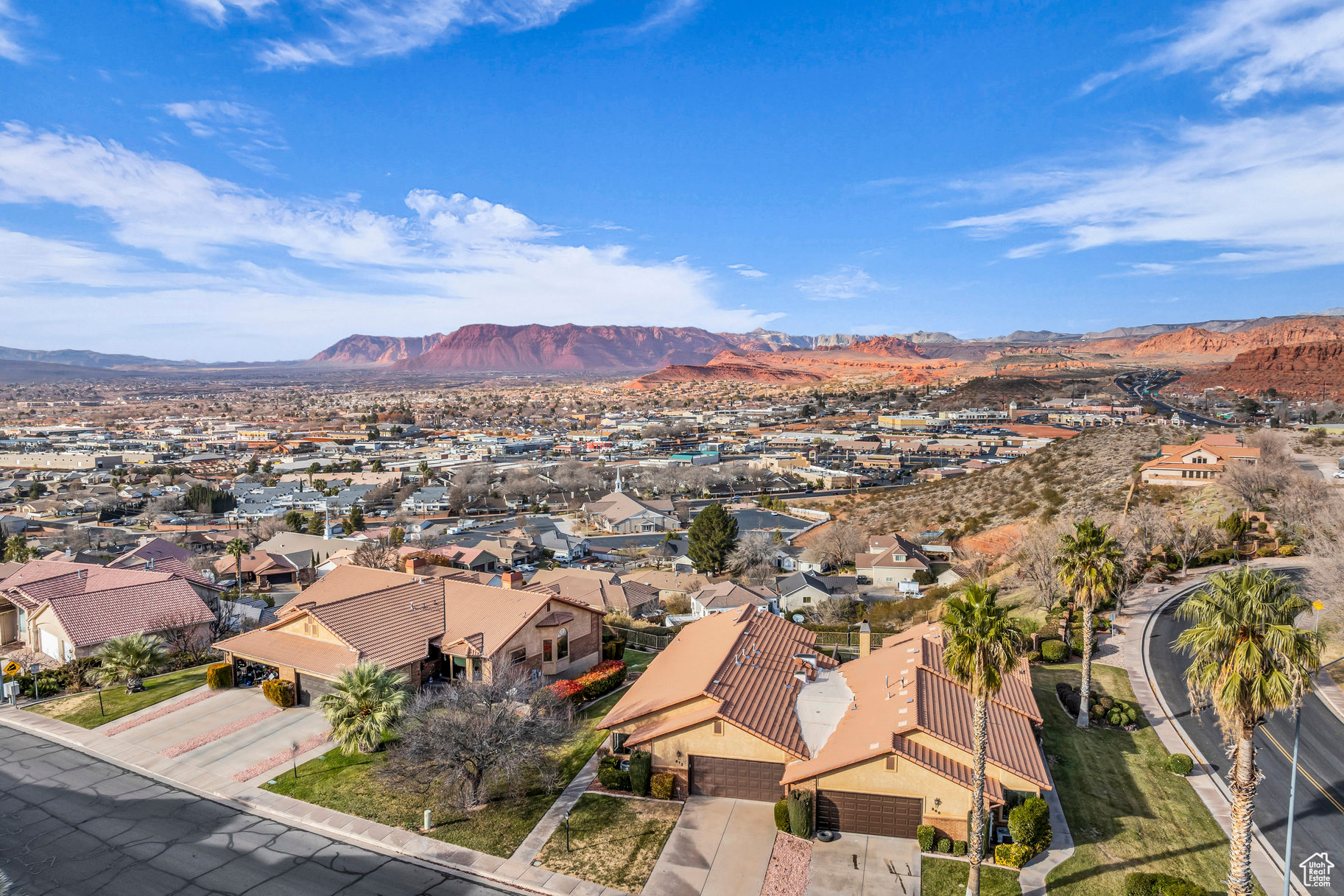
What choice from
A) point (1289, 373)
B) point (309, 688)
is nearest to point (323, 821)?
point (309, 688)

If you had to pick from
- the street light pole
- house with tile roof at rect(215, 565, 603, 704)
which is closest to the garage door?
house with tile roof at rect(215, 565, 603, 704)

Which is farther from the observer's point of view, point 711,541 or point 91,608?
point 711,541

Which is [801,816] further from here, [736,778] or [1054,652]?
[1054,652]

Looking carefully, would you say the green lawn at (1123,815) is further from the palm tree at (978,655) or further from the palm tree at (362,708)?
the palm tree at (362,708)

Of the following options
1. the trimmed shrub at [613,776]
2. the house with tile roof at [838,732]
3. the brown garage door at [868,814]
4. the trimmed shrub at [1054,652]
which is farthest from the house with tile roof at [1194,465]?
the trimmed shrub at [613,776]

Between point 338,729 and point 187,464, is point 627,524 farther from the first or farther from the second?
point 187,464

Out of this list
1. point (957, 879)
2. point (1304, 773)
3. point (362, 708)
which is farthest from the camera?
point (362, 708)
